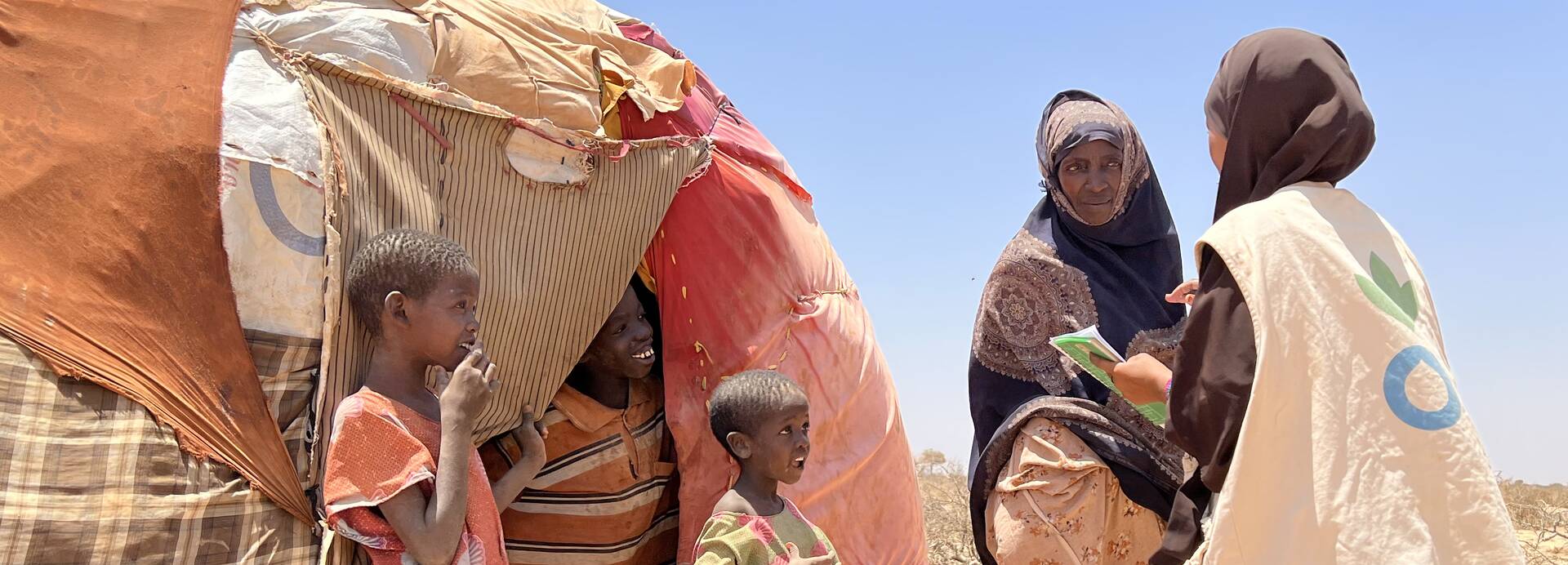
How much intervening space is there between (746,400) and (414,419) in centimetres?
84

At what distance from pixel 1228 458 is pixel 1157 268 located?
179 centimetres

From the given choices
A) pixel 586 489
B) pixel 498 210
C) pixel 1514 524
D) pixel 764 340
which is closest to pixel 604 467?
pixel 586 489

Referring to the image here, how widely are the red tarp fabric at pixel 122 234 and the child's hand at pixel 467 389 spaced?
31cm

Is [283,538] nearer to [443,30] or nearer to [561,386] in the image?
[561,386]

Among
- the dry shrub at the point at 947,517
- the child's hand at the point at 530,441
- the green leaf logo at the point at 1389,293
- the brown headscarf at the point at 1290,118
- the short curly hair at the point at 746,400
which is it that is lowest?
the dry shrub at the point at 947,517

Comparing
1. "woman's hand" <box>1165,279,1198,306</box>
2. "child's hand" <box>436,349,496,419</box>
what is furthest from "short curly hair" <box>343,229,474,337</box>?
"woman's hand" <box>1165,279,1198,306</box>

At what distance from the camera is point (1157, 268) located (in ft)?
14.0

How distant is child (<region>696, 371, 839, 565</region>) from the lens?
9.57ft

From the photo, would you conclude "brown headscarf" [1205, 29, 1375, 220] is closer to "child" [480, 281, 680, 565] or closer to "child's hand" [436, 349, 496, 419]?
"child" [480, 281, 680, 565]

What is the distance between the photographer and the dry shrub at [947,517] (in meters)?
7.43

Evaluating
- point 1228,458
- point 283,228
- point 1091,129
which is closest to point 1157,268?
point 1091,129

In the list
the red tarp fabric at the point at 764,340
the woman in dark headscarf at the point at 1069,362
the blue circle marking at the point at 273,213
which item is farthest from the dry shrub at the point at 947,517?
the blue circle marking at the point at 273,213

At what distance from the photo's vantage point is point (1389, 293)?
8.23 ft

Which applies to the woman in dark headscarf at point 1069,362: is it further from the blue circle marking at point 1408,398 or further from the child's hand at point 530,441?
the child's hand at point 530,441
